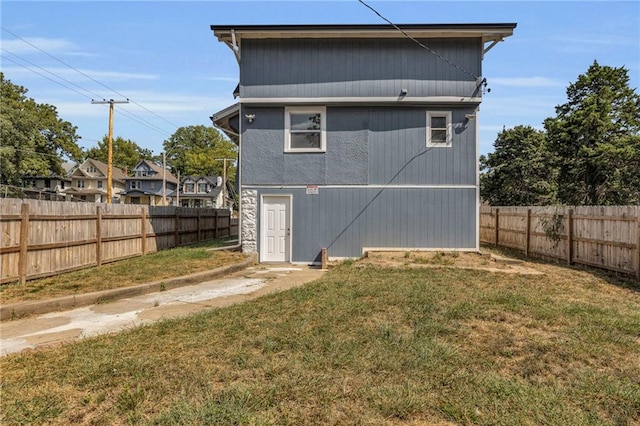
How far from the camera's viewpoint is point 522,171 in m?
28.2

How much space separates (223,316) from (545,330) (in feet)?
14.2

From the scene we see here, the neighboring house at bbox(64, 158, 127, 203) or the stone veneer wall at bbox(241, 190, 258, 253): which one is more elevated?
the neighboring house at bbox(64, 158, 127, 203)

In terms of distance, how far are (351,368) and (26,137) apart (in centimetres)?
5112

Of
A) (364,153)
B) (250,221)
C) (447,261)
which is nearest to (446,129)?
(364,153)

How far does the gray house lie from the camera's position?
1154 centimetres

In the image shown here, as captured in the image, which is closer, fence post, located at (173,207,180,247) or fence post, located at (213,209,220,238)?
fence post, located at (173,207,180,247)

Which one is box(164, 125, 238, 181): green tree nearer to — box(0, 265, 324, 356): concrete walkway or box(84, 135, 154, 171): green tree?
box(84, 135, 154, 171): green tree

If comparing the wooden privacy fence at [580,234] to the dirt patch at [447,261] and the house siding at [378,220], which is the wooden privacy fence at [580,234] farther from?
the house siding at [378,220]

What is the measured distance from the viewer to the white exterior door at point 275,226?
1176cm

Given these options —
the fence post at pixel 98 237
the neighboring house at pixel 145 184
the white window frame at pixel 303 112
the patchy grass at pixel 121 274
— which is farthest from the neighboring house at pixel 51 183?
the white window frame at pixel 303 112

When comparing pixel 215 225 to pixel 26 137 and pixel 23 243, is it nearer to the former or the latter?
pixel 23 243

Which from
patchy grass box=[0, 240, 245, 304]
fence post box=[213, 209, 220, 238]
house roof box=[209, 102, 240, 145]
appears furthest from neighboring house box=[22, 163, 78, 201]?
patchy grass box=[0, 240, 245, 304]

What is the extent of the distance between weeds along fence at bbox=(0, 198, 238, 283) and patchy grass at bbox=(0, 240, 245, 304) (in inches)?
11.2

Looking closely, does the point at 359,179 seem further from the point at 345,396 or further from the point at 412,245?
the point at 345,396
